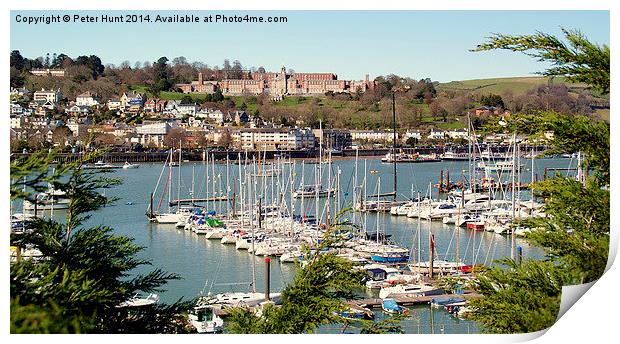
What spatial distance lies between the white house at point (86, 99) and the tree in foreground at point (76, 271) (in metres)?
20.7

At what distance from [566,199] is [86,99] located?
74.0ft

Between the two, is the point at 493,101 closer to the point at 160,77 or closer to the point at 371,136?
the point at 371,136

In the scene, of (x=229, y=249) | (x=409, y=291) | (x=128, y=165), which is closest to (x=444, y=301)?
(x=409, y=291)

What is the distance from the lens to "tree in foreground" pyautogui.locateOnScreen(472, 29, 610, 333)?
7.34 ft

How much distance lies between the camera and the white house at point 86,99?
2292 centimetres

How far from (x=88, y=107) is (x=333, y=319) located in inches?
808

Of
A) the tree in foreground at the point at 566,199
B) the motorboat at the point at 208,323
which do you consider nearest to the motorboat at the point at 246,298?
the motorboat at the point at 208,323

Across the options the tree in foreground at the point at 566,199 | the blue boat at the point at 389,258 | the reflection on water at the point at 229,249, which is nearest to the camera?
the tree in foreground at the point at 566,199

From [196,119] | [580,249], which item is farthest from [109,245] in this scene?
[196,119]

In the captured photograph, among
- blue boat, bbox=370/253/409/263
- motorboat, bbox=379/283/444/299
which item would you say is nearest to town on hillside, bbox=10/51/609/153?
blue boat, bbox=370/253/409/263

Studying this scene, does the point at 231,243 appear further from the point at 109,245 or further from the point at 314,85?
the point at 314,85

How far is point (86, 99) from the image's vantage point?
2358cm

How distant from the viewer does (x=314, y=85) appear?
33.7 meters

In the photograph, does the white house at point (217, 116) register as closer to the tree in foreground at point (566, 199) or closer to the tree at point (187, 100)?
the tree at point (187, 100)
